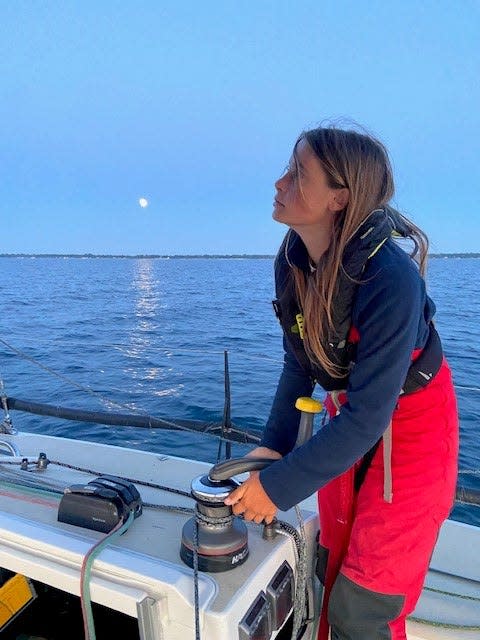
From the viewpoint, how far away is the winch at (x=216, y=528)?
4.11 ft

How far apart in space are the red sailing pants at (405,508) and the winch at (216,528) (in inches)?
13.7

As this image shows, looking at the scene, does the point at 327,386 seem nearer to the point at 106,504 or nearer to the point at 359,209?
the point at 359,209

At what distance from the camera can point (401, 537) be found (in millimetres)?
1334

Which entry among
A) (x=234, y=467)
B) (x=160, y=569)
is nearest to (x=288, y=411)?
(x=234, y=467)

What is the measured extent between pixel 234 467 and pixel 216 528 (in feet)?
0.53

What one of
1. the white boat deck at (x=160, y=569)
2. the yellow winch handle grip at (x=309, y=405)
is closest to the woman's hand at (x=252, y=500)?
the white boat deck at (x=160, y=569)

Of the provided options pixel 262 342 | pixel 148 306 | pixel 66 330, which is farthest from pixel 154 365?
pixel 148 306

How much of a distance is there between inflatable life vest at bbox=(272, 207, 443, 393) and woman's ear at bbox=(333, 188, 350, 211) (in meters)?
0.09

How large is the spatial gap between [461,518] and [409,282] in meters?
3.85

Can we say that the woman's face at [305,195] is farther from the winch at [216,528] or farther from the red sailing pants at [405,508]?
the winch at [216,528]

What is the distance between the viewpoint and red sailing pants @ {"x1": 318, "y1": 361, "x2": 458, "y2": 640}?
4.40 ft

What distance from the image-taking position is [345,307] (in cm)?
135

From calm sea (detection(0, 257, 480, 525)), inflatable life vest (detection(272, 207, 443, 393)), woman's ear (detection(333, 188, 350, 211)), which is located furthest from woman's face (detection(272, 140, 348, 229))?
calm sea (detection(0, 257, 480, 525))

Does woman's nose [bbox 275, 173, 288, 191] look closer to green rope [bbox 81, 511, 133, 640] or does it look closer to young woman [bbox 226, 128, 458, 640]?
young woman [bbox 226, 128, 458, 640]
